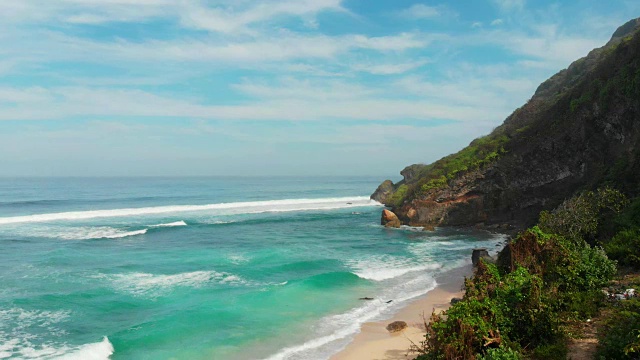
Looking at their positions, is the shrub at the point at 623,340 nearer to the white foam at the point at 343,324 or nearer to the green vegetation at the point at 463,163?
the white foam at the point at 343,324

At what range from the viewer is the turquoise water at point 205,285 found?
16.5 metres

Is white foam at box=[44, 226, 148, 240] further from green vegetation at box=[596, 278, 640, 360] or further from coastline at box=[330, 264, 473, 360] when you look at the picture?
green vegetation at box=[596, 278, 640, 360]

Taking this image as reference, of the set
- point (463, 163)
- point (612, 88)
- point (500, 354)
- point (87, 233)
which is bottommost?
point (87, 233)

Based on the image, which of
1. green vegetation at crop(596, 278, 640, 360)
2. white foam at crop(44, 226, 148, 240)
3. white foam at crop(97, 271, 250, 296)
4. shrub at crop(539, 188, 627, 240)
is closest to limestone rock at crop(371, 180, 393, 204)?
white foam at crop(44, 226, 148, 240)

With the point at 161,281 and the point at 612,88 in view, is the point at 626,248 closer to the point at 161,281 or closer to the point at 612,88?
the point at 612,88

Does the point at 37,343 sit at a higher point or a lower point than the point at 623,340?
lower

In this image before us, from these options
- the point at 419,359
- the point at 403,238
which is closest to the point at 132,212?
the point at 403,238

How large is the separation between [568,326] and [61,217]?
6025 centimetres

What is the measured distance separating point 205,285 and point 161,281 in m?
2.92

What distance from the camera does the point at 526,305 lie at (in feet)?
37.2

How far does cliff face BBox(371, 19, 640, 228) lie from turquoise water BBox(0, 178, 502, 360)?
14.4ft

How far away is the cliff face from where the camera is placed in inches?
1186

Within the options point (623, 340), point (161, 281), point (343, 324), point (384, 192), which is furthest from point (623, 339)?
point (384, 192)

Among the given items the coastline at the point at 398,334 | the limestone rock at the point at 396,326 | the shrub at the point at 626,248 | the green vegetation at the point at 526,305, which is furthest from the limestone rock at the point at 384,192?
the green vegetation at the point at 526,305
